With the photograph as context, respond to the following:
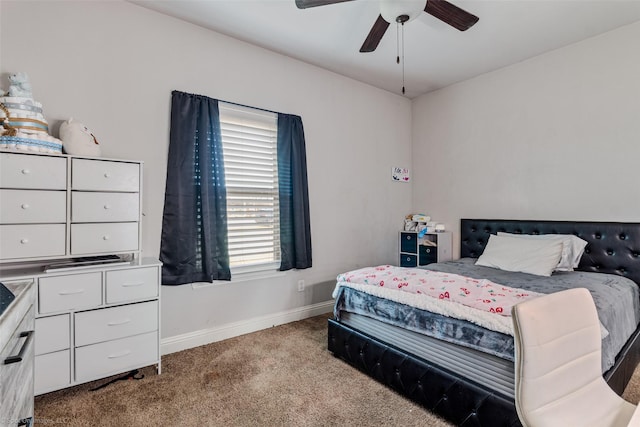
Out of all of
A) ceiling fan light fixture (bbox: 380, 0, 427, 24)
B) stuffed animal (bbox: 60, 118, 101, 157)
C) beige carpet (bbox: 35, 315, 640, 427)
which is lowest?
beige carpet (bbox: 35, 315, 640, 427)

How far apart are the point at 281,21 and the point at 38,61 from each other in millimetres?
1794

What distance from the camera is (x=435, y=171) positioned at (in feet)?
13.8

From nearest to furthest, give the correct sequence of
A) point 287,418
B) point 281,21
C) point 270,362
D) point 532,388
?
point 532,388
point 287,418
point 270,362
point 281,21

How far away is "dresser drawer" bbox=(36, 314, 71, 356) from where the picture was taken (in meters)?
1.85

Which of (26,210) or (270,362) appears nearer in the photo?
(26,210)

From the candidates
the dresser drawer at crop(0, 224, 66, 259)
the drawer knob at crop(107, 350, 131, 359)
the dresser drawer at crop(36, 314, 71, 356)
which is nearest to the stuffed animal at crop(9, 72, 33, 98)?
the dresser drawer at crop(0, 224, 66, 259)

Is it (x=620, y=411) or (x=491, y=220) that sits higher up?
(x=491, y=220)

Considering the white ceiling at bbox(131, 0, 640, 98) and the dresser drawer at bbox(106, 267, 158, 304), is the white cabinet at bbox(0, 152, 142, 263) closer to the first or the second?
the dresser drawer at bbox(106, 267, 158, 304)

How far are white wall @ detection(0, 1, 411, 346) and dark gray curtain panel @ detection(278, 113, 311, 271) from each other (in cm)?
18

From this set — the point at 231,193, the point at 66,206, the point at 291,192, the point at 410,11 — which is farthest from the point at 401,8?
the point at 66,206

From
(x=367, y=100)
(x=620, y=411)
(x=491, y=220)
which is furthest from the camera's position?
(x=367, y=100)

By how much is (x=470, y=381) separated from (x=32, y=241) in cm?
264

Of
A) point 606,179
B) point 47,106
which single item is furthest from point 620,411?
point 47,106

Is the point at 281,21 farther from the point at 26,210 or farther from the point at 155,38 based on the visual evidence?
the point at 26,210
